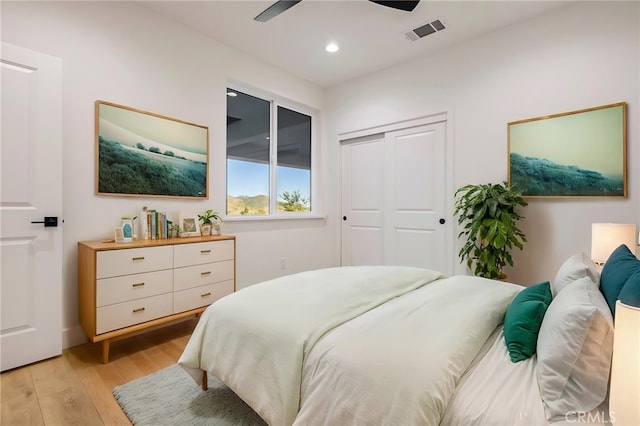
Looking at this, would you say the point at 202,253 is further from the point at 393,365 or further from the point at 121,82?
the point at 393,365

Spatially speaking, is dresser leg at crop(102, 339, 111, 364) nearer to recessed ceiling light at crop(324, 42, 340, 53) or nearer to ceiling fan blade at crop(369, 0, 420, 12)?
ceiling fan blade at crop(369, 0, 420, 12)

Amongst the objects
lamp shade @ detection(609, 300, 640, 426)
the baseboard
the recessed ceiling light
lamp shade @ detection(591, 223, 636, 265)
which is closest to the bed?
lamp shade @ detection(609, 300, 640, 426)

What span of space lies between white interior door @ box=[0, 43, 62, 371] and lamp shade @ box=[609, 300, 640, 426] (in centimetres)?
297

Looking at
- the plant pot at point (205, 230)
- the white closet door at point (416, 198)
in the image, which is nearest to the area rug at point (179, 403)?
the plant pot at point (205, 230)

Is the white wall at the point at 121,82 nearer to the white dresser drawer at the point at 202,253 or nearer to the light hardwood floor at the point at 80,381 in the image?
the light hardwood floor at the point at 80,381

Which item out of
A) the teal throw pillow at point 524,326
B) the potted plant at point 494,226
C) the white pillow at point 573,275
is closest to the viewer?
the teal throw pillow at point 524,326

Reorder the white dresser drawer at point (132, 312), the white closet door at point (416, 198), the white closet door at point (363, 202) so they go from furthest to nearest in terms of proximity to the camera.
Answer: the white closet door at point (363, 202) < the white closet door at point (416, 198) < the white dresser drawer at point (132, 312)

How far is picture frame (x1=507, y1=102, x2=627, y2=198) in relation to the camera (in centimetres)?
249

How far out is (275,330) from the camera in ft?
4.32

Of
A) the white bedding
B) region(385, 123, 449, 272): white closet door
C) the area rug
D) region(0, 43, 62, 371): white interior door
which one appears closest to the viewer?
the white bedding

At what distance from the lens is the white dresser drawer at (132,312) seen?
83.6 inches

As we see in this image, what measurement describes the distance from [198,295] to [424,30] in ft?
10.6

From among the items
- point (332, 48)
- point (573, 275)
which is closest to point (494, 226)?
point (573, 275)

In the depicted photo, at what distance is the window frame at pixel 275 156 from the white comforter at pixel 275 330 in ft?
6.11
